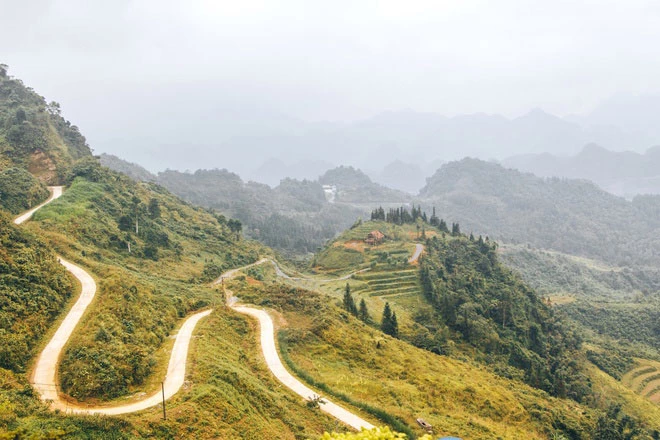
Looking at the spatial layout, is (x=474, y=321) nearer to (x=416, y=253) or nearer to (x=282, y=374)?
(x=416, y=253)

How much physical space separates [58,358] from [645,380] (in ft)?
302

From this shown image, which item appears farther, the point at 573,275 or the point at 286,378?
the point at 573,275

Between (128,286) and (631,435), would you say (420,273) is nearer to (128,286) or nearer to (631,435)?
(631,435)

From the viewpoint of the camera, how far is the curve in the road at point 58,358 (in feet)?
65.9

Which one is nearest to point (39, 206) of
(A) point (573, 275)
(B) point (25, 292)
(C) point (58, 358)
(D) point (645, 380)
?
(B) point (25, 292)

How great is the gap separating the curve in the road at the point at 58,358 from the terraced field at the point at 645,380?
261 ft

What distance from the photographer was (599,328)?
357 feet

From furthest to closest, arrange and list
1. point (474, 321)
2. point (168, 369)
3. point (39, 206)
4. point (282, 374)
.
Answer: point (474, 321) < point (39, 206) < point (282, 374) < point (168, 369)

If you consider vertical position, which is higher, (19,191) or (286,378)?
(19,191)

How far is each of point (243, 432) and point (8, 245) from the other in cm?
2277

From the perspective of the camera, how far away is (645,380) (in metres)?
74.8

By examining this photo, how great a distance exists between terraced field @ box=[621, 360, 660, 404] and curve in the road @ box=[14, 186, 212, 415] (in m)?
79.5

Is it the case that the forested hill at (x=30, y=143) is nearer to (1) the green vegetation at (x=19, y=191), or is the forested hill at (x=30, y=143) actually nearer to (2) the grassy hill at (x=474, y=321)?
(1) the green vegetation at (x=19, y=191)

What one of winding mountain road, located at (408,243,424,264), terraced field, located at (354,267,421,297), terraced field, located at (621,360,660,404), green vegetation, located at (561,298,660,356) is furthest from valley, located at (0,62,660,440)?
green vegetation, located at (561,298,660,356)
